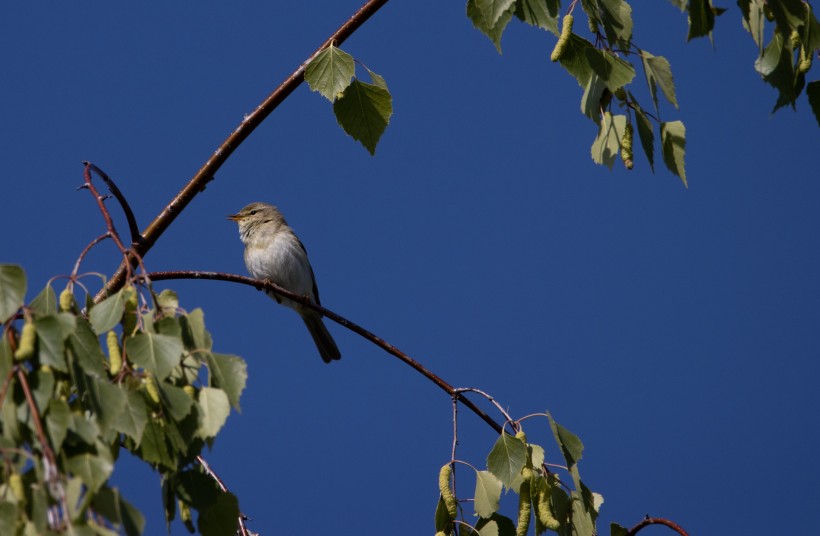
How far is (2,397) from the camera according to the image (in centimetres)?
237

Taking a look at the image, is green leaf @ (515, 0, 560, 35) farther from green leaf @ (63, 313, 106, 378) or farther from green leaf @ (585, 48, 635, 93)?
green leaf @ (63, 313, 106, 378)

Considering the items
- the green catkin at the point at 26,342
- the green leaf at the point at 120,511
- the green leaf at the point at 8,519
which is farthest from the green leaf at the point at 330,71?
the green leaf at the point at 8,519

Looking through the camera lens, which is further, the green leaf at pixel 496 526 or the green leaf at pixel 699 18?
the green leaf at pixel 496 526

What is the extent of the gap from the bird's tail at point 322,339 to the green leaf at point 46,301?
20.3 ft

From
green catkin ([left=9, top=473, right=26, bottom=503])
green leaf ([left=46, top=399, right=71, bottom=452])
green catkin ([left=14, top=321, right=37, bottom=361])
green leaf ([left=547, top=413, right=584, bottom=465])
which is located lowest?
green catkin ([left=9, top=473, right=26, bottom=503])

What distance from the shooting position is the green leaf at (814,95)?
3781 mm

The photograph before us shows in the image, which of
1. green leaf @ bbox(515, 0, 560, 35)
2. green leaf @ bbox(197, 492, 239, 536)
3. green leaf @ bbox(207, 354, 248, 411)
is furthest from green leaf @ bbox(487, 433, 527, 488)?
green leaf @ bbox(515, 0, 560, 35)

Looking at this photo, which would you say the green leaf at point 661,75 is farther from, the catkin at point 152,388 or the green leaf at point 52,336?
the green leaf at point 52,336

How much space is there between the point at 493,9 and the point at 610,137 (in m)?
0.79

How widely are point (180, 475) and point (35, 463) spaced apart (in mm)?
630

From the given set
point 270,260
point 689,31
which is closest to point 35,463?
point 689,31

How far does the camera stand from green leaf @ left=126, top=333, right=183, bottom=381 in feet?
8.60

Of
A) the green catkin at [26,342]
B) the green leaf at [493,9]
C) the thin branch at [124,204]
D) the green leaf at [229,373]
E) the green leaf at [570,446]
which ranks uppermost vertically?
the green leaf at [493,9]

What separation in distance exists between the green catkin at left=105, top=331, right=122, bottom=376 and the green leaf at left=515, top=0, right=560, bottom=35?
1621 millimetres
